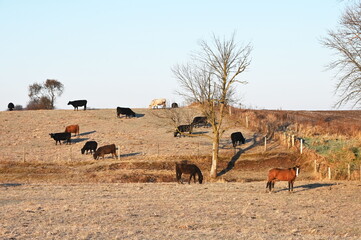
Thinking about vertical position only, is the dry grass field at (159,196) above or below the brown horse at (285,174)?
below

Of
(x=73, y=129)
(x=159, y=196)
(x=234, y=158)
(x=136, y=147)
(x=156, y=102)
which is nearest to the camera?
(x=159, y=196)

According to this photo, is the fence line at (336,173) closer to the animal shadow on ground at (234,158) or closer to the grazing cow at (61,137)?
the animal shadow on ground at (234,158)

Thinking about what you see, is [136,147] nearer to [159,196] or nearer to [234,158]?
[234,158]

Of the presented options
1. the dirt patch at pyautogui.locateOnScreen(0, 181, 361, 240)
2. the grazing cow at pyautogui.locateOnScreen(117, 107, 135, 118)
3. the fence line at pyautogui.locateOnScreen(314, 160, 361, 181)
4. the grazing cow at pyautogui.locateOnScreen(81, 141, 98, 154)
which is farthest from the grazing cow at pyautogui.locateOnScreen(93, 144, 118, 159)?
the grazing cow at pyautogui.locateOnScreen(117, 107, 135, 118)

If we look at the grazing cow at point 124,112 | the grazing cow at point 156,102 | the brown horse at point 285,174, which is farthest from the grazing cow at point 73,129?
the brown horse at point 285,174

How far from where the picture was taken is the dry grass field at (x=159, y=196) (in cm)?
1550

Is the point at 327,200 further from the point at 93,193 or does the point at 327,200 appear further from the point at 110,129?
the point at 110,129

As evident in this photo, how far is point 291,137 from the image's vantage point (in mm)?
45344

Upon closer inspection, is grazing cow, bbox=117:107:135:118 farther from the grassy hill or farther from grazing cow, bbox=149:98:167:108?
grazing cow, bbox=149:98:167:108

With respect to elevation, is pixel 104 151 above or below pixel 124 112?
below

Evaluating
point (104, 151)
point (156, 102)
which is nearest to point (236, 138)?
point (104, 151)

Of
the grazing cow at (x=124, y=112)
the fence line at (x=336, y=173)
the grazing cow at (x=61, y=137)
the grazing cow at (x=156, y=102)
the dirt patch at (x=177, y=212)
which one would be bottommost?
the dirt patch at (x=177, y=212)

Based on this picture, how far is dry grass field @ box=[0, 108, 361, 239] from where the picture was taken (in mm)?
15500

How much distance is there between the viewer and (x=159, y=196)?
76.6ft
